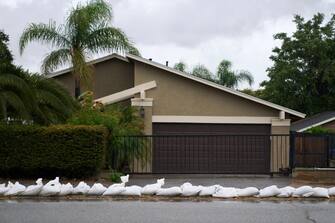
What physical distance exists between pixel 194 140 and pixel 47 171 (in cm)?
776

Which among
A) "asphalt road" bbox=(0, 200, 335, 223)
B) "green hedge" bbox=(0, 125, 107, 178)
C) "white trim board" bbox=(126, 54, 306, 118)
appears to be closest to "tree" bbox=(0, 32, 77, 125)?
"green hedge" bbox=(0, 125, 107, 178)

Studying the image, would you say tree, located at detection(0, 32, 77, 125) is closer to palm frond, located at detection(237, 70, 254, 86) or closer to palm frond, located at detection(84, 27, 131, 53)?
palm frond, located at detection(84, 27, 131, 53)

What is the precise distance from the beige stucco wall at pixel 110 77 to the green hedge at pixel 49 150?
10.9 m

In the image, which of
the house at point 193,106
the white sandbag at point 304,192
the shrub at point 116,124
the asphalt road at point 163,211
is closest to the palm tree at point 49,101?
the shrub at point 116,124

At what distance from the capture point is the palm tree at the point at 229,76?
46.9 meters

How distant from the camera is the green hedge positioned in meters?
16.8

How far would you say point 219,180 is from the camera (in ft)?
60.2

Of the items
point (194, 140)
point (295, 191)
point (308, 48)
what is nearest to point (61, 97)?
point (194, 140)

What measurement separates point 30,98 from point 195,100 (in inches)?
353

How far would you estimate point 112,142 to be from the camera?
65.2 ft

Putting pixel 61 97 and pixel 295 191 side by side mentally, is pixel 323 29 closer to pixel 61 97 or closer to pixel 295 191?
pixel 61 97

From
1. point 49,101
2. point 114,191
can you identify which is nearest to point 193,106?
point 49,101

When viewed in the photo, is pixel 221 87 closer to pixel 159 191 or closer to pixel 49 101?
pixel 49 101

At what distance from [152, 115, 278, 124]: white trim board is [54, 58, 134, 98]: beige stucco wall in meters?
4.01
